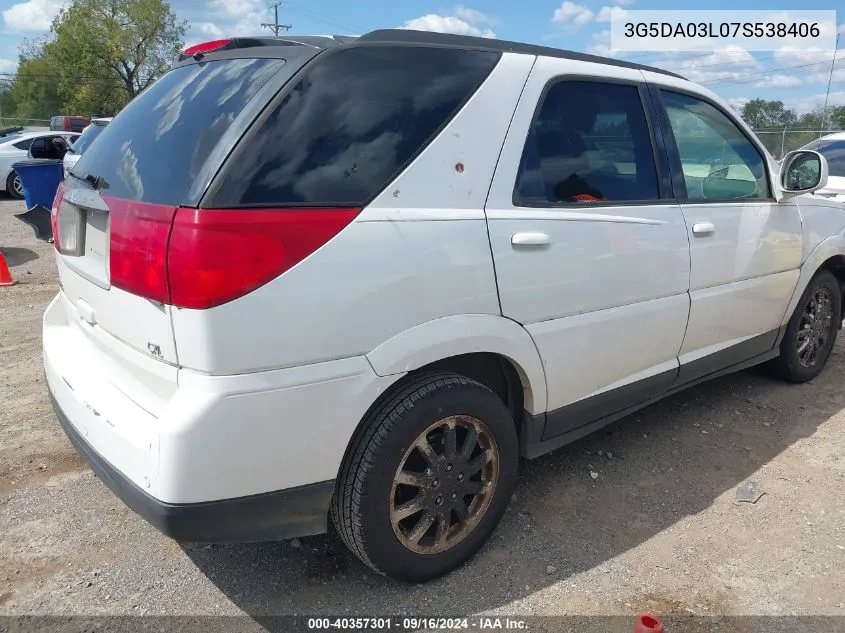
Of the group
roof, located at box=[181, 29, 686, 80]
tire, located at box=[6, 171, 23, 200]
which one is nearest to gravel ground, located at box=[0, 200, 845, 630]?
roof, located at box=[181, 29, 686, 80]

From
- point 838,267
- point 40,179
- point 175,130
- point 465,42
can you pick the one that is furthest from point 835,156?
point 40,179

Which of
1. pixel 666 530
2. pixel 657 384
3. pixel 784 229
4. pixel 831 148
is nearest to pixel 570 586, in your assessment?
pixel 666 530

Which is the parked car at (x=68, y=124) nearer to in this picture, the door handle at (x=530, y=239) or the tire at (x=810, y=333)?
the tire at (x=810, y=333)

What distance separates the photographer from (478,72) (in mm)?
2492

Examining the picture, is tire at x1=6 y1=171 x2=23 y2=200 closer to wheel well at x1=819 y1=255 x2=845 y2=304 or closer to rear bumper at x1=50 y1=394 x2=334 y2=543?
rear bumper at x1=50 y1=394 x2=334 y2=543

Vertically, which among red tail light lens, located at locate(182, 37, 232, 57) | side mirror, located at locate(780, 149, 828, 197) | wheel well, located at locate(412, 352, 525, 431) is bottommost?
wheel well, located at locate(412, 352, 525, 431)

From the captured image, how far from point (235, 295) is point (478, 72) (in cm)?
126

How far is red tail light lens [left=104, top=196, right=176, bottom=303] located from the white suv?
1 cm

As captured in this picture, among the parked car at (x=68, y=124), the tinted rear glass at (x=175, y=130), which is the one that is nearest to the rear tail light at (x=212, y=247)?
the tinted rear glass at (x=175, y=130)

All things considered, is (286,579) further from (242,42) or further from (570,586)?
(242,42)

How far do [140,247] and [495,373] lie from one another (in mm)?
1433

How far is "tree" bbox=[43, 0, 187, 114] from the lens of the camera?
174 feet

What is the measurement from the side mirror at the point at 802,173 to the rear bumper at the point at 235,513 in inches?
128

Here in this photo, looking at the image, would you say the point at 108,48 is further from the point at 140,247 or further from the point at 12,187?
the point at 140,247
